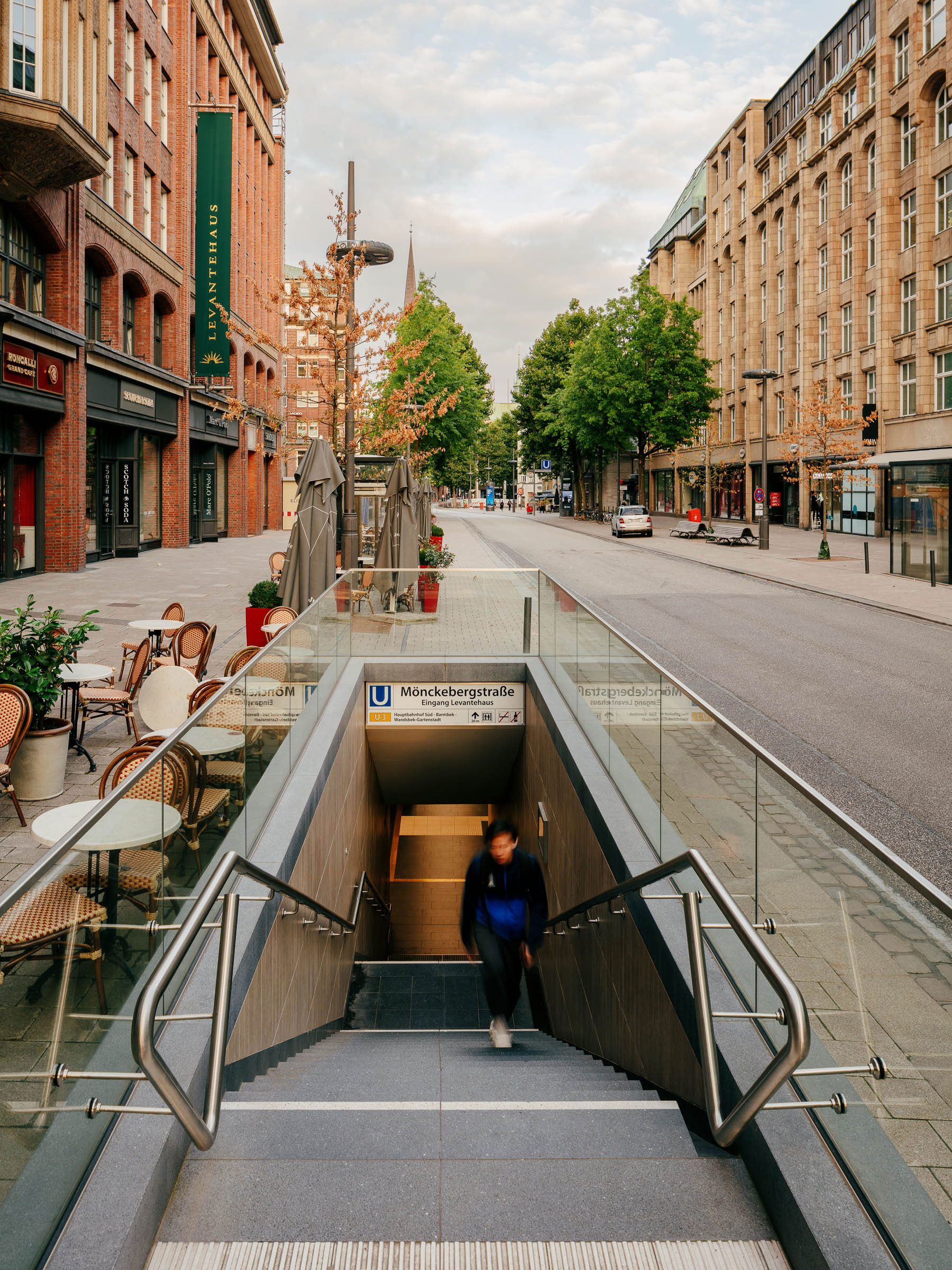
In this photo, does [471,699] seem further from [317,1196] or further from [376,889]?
[317,1196]

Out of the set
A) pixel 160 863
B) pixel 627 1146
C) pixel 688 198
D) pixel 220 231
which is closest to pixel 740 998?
Answer: pixel 627 1146

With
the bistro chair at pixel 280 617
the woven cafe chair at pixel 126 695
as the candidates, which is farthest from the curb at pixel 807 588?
the woven cafe chair at pixel 126 695

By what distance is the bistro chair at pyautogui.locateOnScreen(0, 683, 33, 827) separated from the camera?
21.9 feet

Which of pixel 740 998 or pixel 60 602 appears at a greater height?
pixel 60 602

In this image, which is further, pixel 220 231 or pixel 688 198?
pixel 688 198

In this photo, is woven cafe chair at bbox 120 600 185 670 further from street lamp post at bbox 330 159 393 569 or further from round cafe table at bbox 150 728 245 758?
round cafe table at bbox 150 728 245 758

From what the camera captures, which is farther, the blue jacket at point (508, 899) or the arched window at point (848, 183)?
the arched window at point (848, 183)

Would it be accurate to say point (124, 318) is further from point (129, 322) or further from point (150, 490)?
point (150, 490)

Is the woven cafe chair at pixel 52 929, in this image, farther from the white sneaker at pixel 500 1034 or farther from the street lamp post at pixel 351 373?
the street lamp post at pixel 351 373

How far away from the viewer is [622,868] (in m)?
6.20

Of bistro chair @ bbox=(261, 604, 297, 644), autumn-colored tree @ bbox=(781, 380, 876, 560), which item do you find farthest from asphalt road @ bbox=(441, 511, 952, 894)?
autumn-colored tree @ bbox=(781, 380, 876, 560)

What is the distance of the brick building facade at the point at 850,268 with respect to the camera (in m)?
35.6

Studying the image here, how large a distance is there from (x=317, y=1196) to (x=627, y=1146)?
109 cm

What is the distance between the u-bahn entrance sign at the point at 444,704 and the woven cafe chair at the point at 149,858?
8665mm
